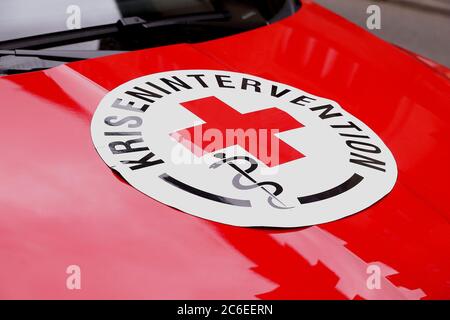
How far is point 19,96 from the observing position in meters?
1.53

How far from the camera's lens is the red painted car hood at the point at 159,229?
1.10 metres

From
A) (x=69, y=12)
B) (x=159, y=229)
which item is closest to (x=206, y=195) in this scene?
(x=159, y=229)

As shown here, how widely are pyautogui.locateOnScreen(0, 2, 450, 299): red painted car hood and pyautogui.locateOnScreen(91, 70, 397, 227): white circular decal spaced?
4 cm

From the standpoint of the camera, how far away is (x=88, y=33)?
1820 millimetres

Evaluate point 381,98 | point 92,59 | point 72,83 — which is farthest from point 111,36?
point 381,98

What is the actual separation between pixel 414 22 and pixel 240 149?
12.0 ft

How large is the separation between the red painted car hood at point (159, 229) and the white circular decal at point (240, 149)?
4cm

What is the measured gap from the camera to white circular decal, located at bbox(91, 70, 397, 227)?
4.28 ft

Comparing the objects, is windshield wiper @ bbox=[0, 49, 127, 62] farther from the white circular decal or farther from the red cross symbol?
the red cross symbol

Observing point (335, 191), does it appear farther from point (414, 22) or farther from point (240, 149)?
point (414, 22)

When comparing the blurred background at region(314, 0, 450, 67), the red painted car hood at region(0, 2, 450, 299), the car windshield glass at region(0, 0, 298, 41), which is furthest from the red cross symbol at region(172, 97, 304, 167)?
the blurred background at region(314, 0, 450, 67)

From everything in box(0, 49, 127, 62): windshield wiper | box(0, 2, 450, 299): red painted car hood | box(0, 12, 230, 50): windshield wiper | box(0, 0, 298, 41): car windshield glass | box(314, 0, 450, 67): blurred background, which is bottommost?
box(314, 0, 450, 67): blurred background

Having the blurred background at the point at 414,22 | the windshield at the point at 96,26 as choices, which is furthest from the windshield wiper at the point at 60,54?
the blurred background at the point at 414,22

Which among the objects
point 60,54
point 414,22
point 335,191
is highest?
point 60,54
